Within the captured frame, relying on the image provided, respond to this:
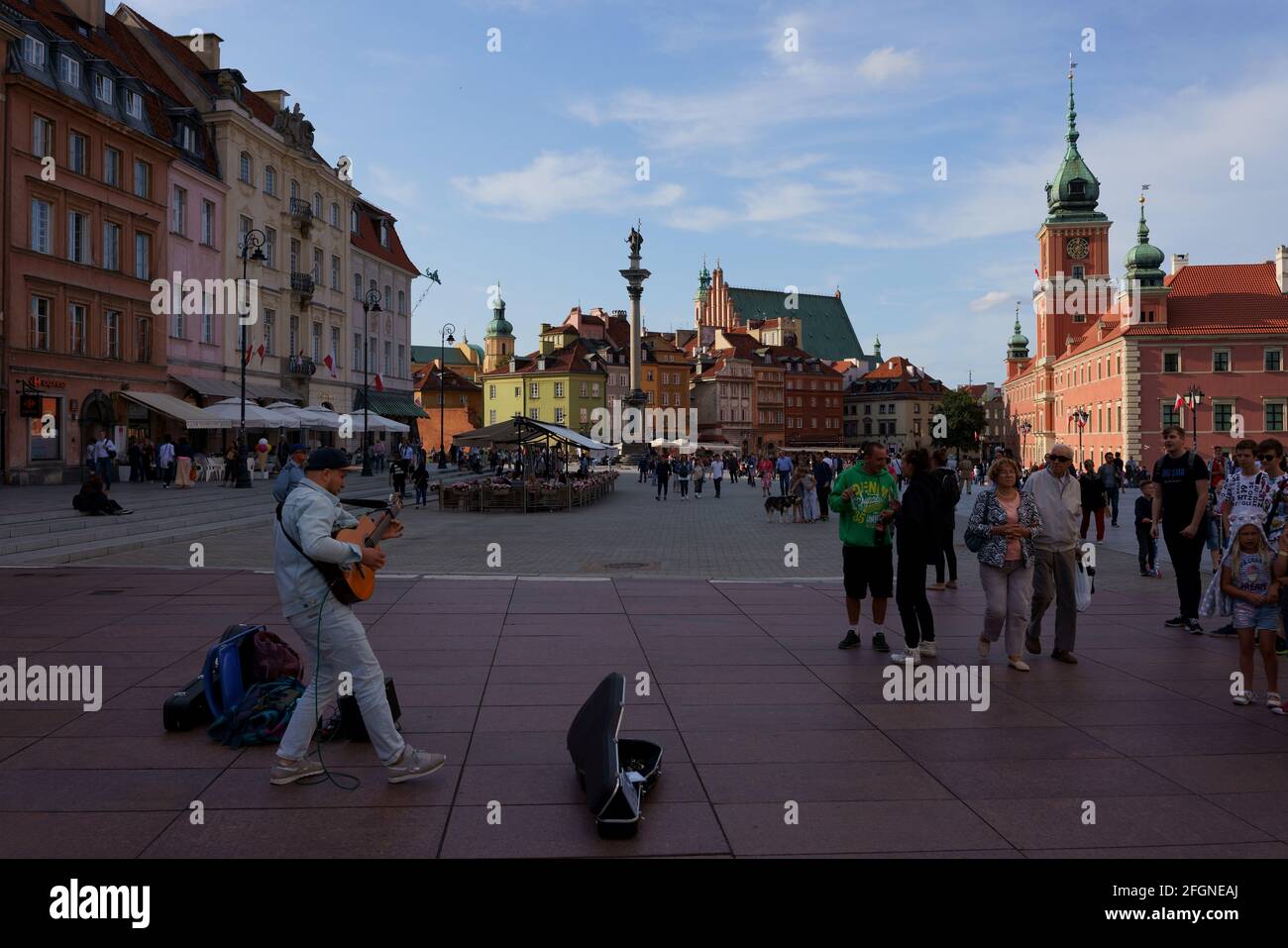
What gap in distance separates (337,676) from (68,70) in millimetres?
36946

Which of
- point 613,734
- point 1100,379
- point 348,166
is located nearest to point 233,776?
point 613,734

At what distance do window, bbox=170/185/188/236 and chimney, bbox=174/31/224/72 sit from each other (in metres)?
10.1

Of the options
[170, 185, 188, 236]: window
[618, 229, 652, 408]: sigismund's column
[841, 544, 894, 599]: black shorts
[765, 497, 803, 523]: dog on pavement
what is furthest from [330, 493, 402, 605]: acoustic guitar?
[618, 229, 652, 408]: sigismund's column

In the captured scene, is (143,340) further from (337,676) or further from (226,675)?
(337,676)

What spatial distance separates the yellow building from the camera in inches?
4299

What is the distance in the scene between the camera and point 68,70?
113 ft

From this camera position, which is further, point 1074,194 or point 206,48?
point 1074,194

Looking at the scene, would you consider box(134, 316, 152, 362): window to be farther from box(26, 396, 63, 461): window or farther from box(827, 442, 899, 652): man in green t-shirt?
box(827, 442, 899, 652): man in green t-shirt

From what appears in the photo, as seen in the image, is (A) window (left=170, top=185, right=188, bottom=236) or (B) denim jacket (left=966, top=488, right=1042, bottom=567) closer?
(B) denim jacket (left=966, top=488, right=1042, bottom=567)

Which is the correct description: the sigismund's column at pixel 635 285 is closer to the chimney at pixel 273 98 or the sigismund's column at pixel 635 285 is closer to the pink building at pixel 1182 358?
the chimney at pixel 273 98

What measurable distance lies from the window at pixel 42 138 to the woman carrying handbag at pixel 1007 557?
33885 mm

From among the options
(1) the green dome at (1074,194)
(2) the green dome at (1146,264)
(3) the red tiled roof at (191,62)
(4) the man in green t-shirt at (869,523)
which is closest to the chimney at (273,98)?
(3) the red tiled roof at (191,62)

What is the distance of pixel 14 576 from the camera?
13914mm

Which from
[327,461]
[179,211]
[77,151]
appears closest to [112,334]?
[77,151]
